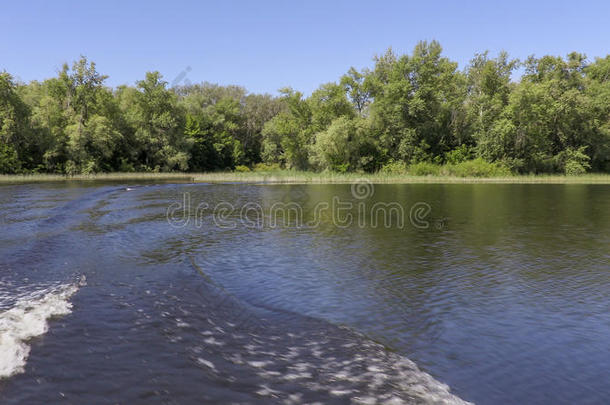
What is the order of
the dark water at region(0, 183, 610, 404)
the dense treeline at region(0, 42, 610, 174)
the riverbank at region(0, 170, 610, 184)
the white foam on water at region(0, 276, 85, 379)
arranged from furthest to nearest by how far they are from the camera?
the dense treeline at region(0, 42, 610, 174) < the riverbank at region(0, 170, 610, 184) < the white foam on water at region(0, 276, 85, 379) < the dark water at region(0, 183, 610, 404)

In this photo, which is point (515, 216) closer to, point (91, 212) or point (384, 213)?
point (384, 213)

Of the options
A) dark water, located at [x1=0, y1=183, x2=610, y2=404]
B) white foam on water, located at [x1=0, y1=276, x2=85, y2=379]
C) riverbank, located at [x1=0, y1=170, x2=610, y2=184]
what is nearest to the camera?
dark water, located at [x1=0, y1=183, x2=610, y2=404]

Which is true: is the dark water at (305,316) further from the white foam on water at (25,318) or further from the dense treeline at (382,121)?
the dense treeline at (382,121)

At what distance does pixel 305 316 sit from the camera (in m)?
8.61

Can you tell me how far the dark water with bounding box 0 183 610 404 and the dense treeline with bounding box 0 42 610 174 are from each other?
58.3 m

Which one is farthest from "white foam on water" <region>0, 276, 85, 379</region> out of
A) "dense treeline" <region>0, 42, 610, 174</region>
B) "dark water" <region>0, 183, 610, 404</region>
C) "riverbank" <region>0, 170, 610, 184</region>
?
"dense treeline" <region>0, 42, 610, 174</region>

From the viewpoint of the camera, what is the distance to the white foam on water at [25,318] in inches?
256

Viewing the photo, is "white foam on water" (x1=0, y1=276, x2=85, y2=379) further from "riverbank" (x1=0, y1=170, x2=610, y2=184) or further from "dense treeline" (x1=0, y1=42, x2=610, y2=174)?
"dense treeline" (x1=0, y1=42, x2=610, y2=174)

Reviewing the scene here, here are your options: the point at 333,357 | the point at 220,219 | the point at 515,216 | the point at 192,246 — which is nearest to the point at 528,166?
the point at 515,216

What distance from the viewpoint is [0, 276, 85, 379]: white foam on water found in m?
6.50

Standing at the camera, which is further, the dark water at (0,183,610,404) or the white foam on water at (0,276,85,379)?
the white foam on water at (0,276,85,379)

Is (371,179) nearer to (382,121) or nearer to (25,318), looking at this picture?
(382,121)

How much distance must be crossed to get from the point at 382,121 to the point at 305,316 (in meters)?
73.9

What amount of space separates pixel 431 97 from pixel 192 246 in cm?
6986
